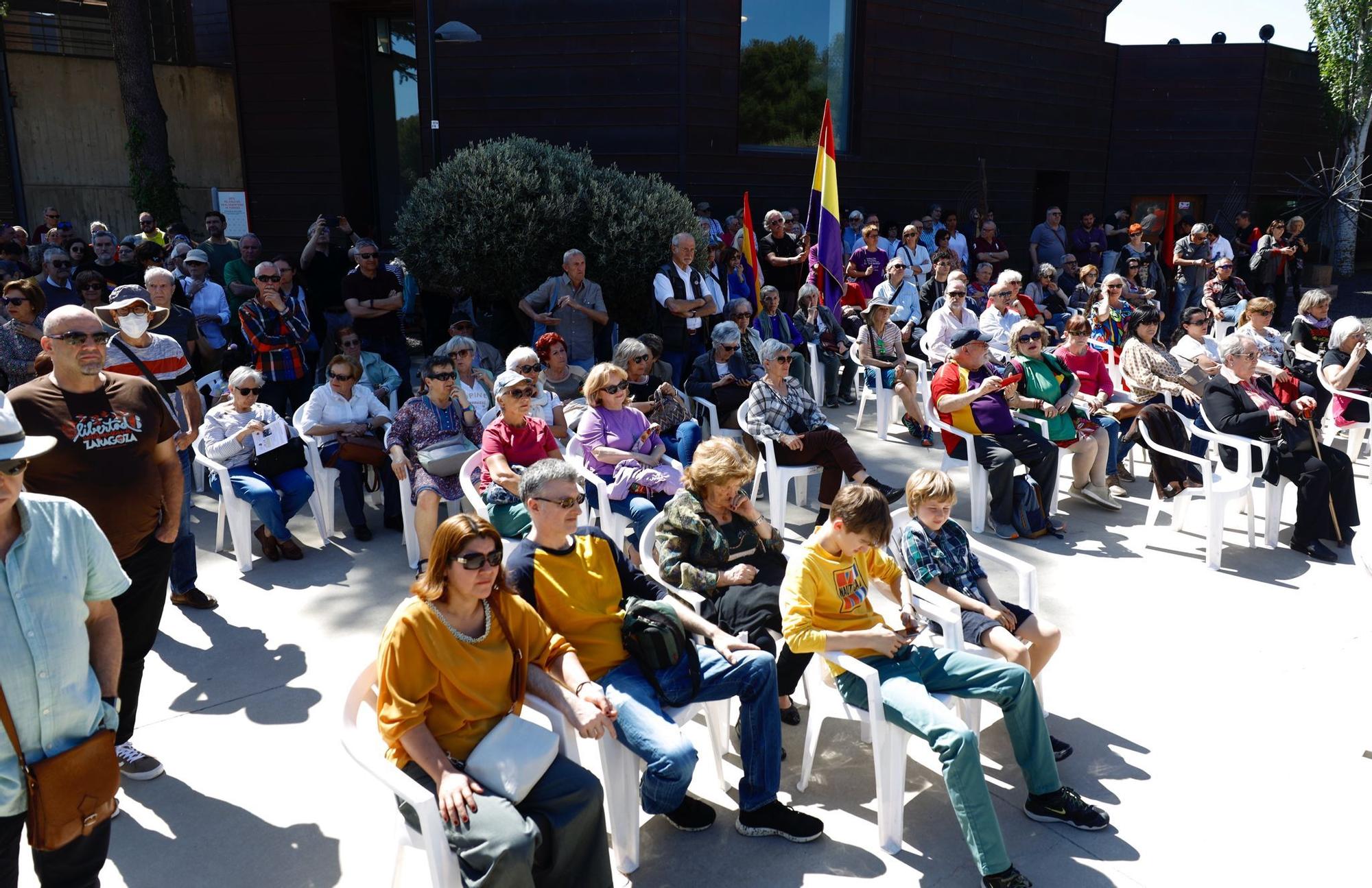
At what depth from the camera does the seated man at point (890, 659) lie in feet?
10.9

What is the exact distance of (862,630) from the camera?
3.48 meters

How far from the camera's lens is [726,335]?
7.27 m

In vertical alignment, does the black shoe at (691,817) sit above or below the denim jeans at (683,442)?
below

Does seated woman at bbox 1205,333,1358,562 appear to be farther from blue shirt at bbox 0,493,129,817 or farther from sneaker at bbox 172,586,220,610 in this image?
blue shirt at bbox 0,493,129,817

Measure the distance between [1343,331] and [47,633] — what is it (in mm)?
7688

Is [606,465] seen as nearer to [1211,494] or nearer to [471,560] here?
[471,560]

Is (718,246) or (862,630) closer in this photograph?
(862,630)

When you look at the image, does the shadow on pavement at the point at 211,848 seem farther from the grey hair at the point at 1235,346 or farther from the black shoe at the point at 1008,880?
the grey hair at the point at 1235,346

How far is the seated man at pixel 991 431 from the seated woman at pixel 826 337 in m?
2.84

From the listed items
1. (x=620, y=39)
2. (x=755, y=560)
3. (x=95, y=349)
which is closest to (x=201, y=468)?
(x=95, y=349)

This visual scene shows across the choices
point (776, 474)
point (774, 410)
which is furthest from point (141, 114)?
point (776, 474)

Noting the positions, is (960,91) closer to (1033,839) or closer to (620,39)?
(620,39)

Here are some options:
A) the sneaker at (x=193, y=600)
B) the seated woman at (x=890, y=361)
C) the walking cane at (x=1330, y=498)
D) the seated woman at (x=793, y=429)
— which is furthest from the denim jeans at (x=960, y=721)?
the seated woman at (x=890, y=361)

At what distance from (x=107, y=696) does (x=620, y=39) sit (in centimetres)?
1144
